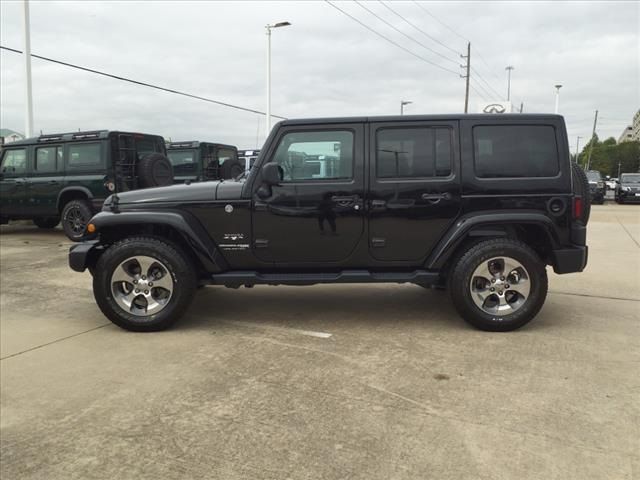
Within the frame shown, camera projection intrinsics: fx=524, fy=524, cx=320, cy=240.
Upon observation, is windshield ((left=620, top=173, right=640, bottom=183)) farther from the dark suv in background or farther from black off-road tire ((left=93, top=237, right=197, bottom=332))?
black off-road tire ((left=93, top=237, right=197, bottom=332))

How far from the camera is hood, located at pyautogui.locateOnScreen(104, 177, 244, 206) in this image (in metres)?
4.48

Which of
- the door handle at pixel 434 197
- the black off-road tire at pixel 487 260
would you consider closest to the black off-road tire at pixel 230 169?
the door handle at pixel 434 197

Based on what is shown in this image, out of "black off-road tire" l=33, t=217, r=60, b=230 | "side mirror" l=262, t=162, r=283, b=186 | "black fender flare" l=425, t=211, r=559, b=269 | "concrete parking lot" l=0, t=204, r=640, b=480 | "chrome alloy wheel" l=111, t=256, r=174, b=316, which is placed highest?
"side mirror" l=262, t=162, r=283, b=186

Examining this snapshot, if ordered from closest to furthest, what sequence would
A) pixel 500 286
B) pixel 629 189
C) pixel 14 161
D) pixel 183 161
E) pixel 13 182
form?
pixel 500 286 → pixel 13 182 → pixel 14 161 → pixel 183 161 → pixel 629 189

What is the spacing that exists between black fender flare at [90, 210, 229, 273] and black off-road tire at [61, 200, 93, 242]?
20.8ft

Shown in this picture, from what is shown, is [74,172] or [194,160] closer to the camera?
[74,172]

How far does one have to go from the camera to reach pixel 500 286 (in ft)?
14.3

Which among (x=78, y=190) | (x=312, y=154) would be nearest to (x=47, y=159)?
(x=78, y=190)

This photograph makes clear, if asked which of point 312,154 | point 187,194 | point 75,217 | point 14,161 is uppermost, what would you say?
point 14,161

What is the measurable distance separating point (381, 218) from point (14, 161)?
9.91m

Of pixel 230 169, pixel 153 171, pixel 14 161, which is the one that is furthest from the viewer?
pixel 14 161

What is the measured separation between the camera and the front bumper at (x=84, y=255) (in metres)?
4.52

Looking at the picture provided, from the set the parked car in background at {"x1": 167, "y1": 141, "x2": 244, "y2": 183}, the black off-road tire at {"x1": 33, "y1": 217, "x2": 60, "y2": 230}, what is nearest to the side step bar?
the parked car in background at {"x1": 167, "y1": 141, "x2": 244, "y2": 183}

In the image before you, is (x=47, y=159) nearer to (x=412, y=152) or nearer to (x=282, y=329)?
(x=282, y=329)
